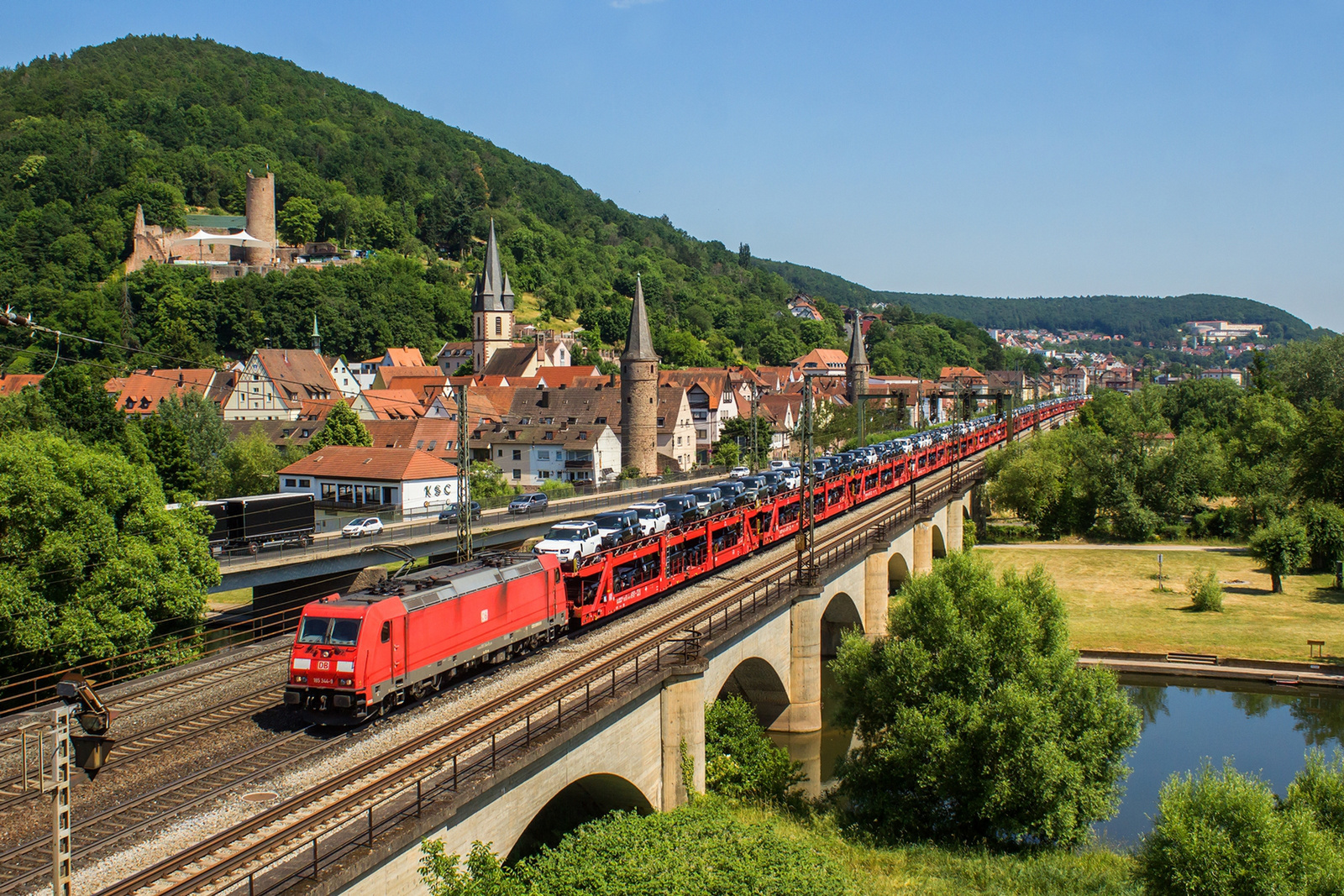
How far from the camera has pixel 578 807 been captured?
81.1ft

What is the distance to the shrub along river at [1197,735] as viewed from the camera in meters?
34.6

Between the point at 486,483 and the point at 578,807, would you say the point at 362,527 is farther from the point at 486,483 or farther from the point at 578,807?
the point at 578,807

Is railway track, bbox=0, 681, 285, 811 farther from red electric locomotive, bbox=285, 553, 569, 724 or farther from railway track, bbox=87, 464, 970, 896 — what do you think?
railway track, bbox=87, 464, 970, 896

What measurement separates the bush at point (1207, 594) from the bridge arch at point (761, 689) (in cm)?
3084

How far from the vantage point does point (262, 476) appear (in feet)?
233

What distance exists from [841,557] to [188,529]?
24.4 meters

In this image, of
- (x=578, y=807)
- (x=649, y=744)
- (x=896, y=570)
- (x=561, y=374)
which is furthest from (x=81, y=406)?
(x=561, y=374)

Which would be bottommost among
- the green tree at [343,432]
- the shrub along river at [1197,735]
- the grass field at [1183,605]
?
the shrub along river at [1197,735]

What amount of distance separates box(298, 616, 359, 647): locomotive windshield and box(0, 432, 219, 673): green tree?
13353 mm

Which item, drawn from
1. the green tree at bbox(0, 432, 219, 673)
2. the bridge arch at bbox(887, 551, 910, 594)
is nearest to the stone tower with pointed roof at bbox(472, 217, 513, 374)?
the bridge arch at bbox(887, 551, 910, 594)

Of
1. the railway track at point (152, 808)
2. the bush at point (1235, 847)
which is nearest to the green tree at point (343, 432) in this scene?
the railway track at point (152, 808)

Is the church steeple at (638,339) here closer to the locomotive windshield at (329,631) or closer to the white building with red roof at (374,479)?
the white building with red roof at (374,479)

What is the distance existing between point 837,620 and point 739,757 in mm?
17891

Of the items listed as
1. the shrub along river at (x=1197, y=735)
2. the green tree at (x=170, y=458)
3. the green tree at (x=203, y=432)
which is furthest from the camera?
the green tree at (x=203, y=432)
